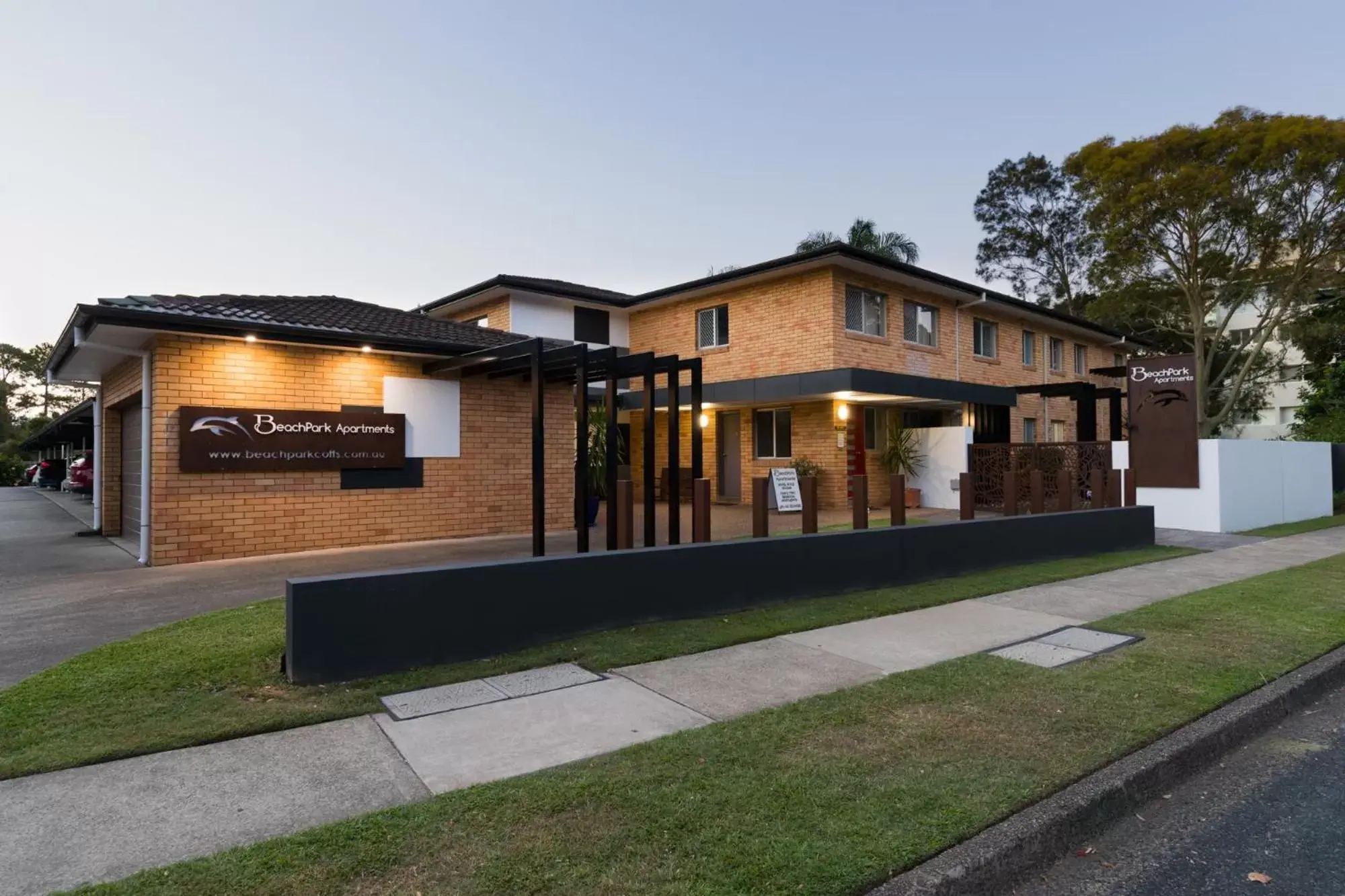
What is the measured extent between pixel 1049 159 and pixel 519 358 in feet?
133

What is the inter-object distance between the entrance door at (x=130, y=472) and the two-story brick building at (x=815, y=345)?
892 centimetres

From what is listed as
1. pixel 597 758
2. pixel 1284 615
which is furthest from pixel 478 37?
pixel 1284 615

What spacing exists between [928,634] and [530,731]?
12.0 ft

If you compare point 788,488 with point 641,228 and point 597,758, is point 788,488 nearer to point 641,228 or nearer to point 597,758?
point 641,228

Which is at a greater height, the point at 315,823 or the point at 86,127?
the point at 86,127

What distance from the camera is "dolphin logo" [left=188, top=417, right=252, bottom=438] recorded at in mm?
9641

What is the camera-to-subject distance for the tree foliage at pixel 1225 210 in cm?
1956

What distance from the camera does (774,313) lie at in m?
18.2

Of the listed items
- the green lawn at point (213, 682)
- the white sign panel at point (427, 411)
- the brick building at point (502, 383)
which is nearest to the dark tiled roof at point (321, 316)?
the brick building at point (502, 383)

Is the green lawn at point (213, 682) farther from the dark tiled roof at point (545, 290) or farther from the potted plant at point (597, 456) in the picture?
the dark tiled roof at point (545, 290)

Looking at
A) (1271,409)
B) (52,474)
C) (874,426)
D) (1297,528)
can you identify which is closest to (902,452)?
(874,426)

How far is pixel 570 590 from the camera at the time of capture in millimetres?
5816

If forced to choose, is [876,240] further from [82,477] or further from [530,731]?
[82,477]

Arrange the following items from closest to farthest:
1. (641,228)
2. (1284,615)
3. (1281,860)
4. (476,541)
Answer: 1. (1281,860)
2. (1284,615)
3. (476,541)
4. (641,228)
